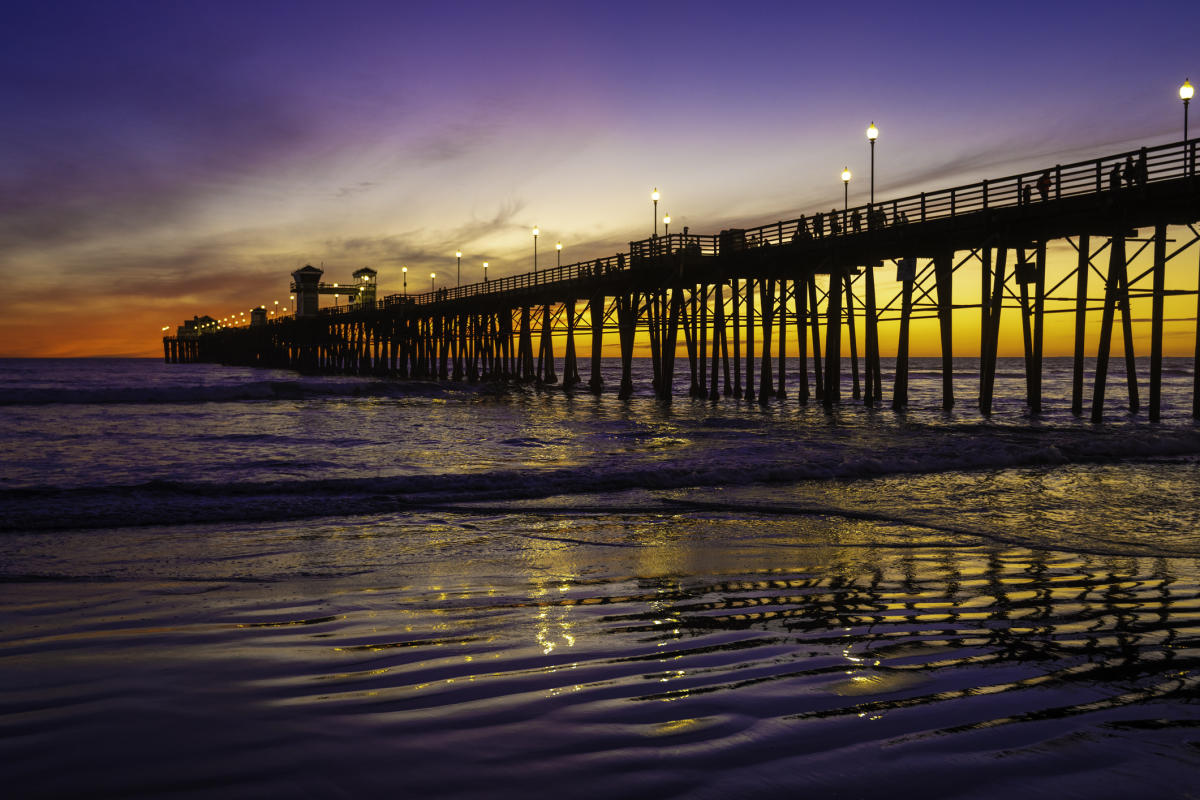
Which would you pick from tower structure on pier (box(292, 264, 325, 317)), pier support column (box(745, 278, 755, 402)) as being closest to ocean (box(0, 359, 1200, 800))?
pier support column (box(745, 278, 755, 402))

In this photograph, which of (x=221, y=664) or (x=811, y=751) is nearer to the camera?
(x=811, y=751)

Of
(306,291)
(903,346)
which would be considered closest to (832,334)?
(903,346)

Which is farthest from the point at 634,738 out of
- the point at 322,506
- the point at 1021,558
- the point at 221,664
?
the point at 322,506

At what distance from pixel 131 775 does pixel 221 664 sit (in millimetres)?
1174

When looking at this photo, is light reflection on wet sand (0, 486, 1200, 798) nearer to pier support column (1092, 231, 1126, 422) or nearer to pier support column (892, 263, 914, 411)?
pier support column (1092, 231, 1126, 422)

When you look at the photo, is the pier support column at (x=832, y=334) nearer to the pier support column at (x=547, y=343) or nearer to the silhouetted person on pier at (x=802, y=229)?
the silhouetted person on pier at (x=802, y=229)

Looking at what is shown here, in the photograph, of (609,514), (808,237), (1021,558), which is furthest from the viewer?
(808,237)

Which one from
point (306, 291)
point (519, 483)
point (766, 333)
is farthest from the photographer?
point (306, 291)

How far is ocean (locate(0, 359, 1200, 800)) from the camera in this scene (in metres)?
2.46

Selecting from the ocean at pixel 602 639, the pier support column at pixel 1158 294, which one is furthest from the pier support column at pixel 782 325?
the ocean at pixel 602 639

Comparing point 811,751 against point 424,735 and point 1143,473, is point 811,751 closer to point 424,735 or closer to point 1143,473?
point 424,735

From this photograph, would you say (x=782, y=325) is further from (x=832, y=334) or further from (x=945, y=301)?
(x=945, y=301)

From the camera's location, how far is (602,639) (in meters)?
3.92

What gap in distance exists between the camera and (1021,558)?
6.17 m
